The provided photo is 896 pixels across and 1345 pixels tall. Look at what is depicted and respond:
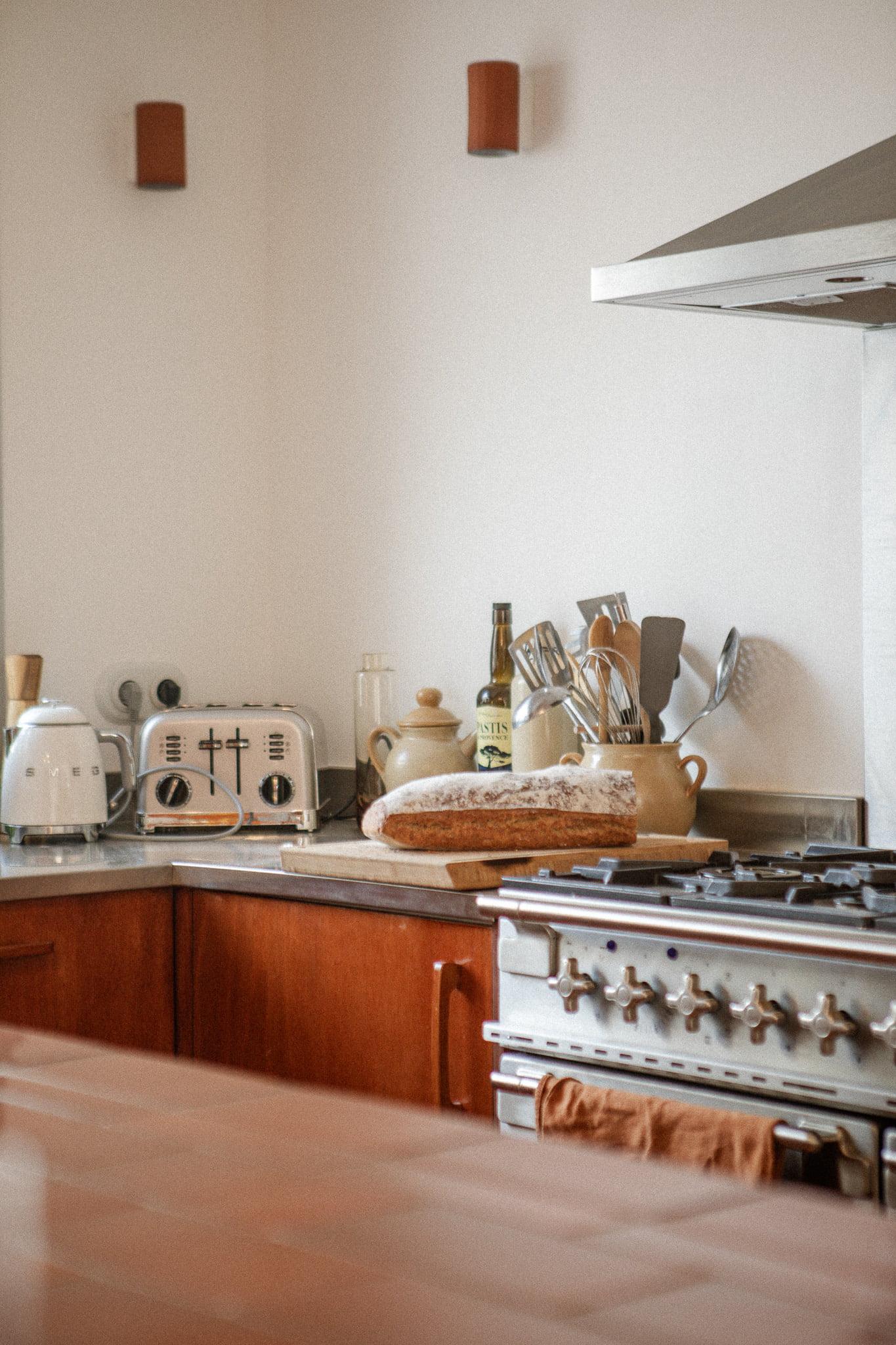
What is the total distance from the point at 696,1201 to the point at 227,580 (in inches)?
113

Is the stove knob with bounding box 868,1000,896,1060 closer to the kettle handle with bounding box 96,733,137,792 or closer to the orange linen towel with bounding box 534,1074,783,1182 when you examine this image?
the orange linen towel with bounding box 534,1074,783,1182

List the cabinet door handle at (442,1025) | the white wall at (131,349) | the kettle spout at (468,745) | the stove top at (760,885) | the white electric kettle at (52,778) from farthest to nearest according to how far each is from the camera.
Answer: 1. the white wall at (131,349)
2. the kettle spout at (468,745)
3. the white electric kettle at (52,778)
4. the cabinet door handle at (442,1025)
5. the stove top at (760,885)

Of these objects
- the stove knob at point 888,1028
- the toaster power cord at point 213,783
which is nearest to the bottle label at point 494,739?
the toaster power cord at point 213,783

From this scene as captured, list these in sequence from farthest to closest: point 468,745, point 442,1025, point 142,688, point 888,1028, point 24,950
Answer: point 142,688 < point 468,745 < point 24,950 < point 442,1025 < point 888,1028

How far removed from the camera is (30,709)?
8.34ft

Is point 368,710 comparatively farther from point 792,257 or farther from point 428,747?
point 792,257

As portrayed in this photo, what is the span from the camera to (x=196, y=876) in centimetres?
224

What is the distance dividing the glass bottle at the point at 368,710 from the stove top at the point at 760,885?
2.82ft

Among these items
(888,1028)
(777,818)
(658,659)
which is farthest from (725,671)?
(888,1028)

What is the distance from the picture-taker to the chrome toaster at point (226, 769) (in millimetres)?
2615

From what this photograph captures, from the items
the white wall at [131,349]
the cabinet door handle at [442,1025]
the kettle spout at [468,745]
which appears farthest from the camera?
the white wall at [131,349]

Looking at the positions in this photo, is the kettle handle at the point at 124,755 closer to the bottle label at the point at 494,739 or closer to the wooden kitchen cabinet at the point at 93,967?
the wooden kitchen cabinet at the point at 93,967

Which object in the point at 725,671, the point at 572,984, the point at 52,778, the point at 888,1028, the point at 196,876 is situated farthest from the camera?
the point at 52,778

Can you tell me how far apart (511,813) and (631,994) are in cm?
38
